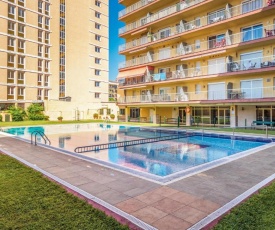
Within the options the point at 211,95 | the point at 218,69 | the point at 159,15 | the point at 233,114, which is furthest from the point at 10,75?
the point at 233,114

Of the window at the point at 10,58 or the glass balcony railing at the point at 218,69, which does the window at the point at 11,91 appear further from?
the glass balcony railing at the point at 218,69

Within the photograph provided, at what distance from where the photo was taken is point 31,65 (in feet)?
136

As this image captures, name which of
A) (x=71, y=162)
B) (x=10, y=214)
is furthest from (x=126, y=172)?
(x=10, y=214)

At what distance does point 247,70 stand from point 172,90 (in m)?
10.8

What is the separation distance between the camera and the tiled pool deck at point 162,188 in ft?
15.3

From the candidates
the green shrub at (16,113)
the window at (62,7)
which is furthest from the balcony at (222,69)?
the window at (62,7)

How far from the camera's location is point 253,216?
453cm

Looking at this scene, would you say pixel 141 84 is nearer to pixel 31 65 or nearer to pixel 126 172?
pixel 31 65

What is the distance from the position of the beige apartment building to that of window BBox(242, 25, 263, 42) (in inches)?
1075

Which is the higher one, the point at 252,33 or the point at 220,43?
the point at 252,33

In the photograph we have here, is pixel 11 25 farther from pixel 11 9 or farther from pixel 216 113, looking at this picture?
pixel 216 113

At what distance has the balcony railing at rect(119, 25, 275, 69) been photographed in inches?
947

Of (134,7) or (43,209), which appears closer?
(43,209)

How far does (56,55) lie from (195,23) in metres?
28.8
